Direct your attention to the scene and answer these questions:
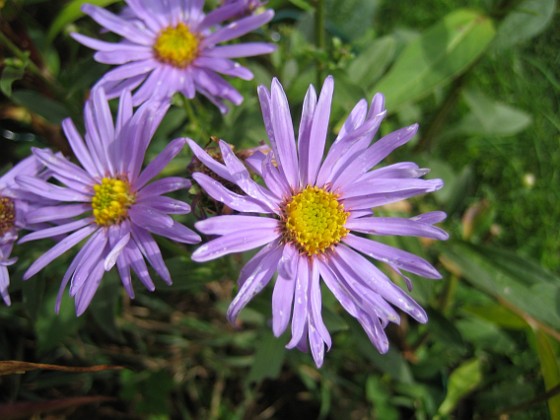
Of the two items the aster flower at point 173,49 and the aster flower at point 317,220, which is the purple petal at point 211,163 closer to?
the aster flower at point 317,220

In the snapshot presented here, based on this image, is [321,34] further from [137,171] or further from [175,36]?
[137,171]

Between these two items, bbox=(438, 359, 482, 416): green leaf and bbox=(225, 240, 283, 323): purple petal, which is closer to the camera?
bbox=(225, 240, 283, 323): purple petal

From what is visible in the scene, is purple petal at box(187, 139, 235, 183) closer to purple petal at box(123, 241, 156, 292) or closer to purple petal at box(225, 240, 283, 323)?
purple petal at box(225, 240, 283, 323)

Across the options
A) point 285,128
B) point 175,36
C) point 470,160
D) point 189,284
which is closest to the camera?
point 285,128

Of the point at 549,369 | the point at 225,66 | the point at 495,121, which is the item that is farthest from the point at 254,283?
the point at 495,121

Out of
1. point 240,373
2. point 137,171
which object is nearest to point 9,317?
point 240,373

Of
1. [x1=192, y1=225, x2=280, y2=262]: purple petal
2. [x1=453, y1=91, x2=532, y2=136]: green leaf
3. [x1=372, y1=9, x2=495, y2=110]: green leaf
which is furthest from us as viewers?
[x1=453, y1=91, x2=532, y2=136]: green leaf

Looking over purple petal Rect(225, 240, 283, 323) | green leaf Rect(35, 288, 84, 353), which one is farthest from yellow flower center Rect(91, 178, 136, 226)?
green leaf Rect(35, 288, 84, 353)
